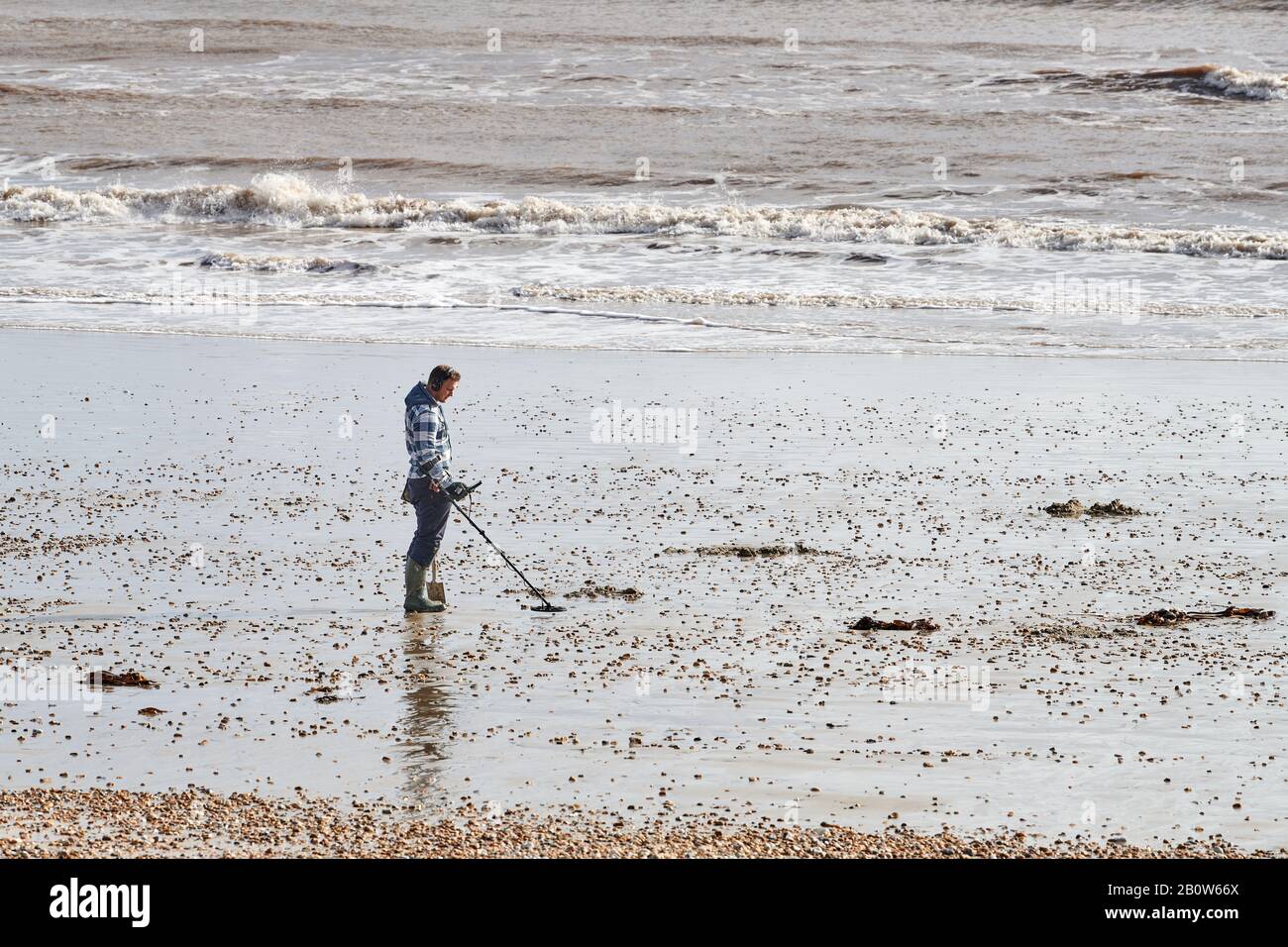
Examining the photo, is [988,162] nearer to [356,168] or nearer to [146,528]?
[356,168]

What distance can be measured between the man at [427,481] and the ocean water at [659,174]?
36.8 feet

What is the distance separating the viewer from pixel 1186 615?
11.3 metres

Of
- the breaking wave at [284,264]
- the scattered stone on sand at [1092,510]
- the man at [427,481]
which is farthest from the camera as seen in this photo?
the breaking wave at [284,264]

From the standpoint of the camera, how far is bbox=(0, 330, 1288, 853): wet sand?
850 centimetres

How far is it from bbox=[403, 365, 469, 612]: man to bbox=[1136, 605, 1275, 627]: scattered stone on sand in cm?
500

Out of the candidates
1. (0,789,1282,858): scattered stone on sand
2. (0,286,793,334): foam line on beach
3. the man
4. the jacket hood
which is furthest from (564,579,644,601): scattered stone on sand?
(0,286,793,334): foam line on beach

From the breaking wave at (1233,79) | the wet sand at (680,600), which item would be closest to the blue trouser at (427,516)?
the wet sand at (680,600)

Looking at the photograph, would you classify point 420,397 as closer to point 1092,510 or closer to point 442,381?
point 442,381

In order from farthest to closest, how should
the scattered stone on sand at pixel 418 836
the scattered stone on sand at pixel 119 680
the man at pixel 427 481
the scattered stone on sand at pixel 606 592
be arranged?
the scattered stone on sand at pixel 606 592 → the man at pixel 427 481 → the scattered stone on sand at pixel 119 680 → the scattered stone on sand at pixel 418 836

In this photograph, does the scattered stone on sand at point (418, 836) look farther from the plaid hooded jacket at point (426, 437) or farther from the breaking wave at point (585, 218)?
the breaking wave at point (585, 218)

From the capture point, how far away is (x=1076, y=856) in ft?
24.5

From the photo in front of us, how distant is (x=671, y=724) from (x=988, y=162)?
3829 centimetres

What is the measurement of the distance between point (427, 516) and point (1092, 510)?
618 cm

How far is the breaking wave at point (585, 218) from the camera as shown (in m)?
33.9
